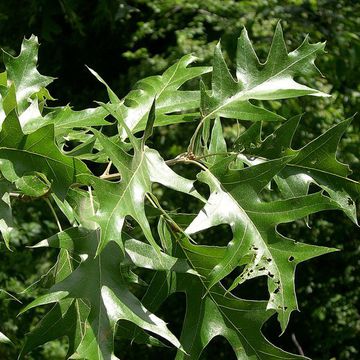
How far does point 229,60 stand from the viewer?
394 centimetres

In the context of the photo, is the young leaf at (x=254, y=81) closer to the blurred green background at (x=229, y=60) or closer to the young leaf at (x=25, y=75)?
the young leaf at (x=25, y=75)

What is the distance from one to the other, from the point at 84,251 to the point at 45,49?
3670mm

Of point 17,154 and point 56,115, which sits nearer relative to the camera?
point 17,154

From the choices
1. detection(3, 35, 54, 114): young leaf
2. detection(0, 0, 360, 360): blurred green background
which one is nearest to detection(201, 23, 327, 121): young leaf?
detection(3, 35, 54, 114): young leaf

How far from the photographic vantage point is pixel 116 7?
4.59 metres

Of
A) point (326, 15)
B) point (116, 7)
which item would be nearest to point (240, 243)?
point (326, 15)

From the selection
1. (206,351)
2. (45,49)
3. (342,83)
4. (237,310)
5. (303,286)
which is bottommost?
(206,351)

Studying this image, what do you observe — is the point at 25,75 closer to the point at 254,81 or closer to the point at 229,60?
the point at 254,81

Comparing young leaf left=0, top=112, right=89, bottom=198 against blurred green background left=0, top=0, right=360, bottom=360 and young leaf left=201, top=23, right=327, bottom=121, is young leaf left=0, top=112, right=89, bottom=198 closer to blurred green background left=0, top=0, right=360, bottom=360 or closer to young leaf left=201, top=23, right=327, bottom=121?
young leaf left=201, top=23, right=327, bottom=121

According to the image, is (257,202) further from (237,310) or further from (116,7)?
(116,7)

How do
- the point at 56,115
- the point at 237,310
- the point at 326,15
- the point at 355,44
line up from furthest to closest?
the point at 326,15, the point at 355,44, the point at 56,115, the point at 237,310

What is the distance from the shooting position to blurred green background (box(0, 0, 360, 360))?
3967 mm

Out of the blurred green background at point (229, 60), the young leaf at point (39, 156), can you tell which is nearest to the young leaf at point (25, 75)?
the young leaf at point (39, 156)

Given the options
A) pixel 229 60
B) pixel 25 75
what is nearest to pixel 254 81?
pixel 25 75
